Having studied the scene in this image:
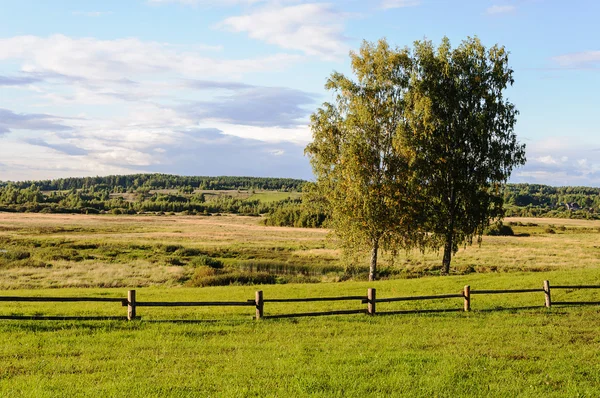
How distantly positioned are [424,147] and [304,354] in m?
24.2

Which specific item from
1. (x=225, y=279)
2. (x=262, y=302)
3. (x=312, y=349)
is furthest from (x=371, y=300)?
(x=225, y=279)

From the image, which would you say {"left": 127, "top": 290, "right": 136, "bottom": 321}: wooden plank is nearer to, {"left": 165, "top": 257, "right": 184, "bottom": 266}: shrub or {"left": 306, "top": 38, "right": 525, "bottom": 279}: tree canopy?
{"left": 306, "top": 38, "right": 525, "bottom": 279}: tree canopy

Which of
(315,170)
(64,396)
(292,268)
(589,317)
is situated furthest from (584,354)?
(292,268)

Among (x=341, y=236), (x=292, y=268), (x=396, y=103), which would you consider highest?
(x=396, y=103)

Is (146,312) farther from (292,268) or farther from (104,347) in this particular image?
(292,268)

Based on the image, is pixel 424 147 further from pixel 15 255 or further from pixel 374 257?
pixel 15 255

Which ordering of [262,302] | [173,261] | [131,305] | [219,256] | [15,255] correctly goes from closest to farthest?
1. [131,305]
2. [262,302]
3. [15,255]
4. [173,261]
5. [219,256]

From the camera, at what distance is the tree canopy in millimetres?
34812

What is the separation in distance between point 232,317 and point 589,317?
14.4 meters

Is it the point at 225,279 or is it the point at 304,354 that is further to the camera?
the point at 225,279

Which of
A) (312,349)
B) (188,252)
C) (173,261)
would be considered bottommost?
(188,252)

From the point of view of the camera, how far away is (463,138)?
35969 millimetres

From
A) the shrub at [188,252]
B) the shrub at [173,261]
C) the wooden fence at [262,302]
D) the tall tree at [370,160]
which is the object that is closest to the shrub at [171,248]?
the shrub at [188,252]

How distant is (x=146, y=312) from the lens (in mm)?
21312
